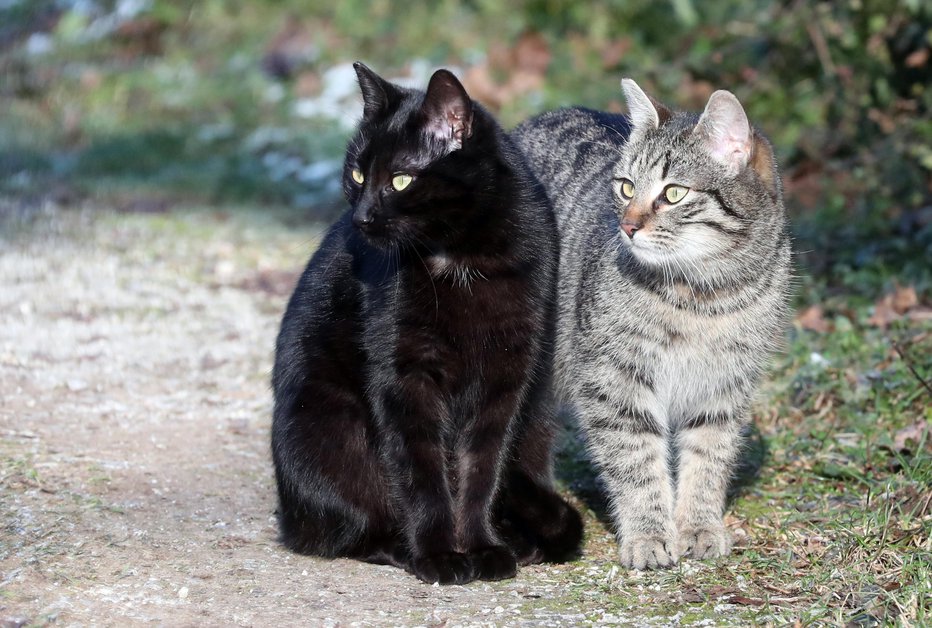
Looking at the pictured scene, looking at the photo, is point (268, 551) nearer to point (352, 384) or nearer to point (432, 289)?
point (352, 384)

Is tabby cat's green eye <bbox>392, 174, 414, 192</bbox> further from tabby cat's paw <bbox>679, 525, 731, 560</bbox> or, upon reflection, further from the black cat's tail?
tabby cat's paw <bbox>679, 525, 731, 560</bbox>

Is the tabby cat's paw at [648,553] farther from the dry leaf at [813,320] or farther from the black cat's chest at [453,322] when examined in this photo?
the dry leaf at [813,320]

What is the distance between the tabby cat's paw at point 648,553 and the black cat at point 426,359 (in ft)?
0.62

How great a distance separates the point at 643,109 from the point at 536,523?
57.7 inches

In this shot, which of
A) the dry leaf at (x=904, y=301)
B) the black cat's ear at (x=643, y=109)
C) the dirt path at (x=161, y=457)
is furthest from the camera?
the dry leaf at (x=904, y=301)

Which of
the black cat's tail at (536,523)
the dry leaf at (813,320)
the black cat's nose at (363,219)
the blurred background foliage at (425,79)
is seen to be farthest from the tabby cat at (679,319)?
the dry leaf at (813,320)

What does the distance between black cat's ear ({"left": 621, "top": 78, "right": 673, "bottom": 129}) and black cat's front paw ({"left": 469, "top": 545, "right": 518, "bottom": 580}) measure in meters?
1.53

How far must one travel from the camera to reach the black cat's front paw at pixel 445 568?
11.4 feet

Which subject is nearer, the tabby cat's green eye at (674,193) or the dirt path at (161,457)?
the dirt path at (161,457)

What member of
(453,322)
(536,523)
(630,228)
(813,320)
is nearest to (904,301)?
(813,320)

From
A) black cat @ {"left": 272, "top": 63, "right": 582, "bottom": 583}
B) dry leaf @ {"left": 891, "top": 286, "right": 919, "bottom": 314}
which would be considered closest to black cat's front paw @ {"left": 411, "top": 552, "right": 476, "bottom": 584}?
black cat @ {"left": 272, "top": 63, "right": 582, "bottom": 583}

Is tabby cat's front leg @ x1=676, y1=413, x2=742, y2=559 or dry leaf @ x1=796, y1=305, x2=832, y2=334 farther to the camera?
dry leaf @ x1=796, y1=305, x2=832, y2=334

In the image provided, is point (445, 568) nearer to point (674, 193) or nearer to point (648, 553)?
point (648, 553)

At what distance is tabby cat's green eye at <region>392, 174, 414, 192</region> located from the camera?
351cm
